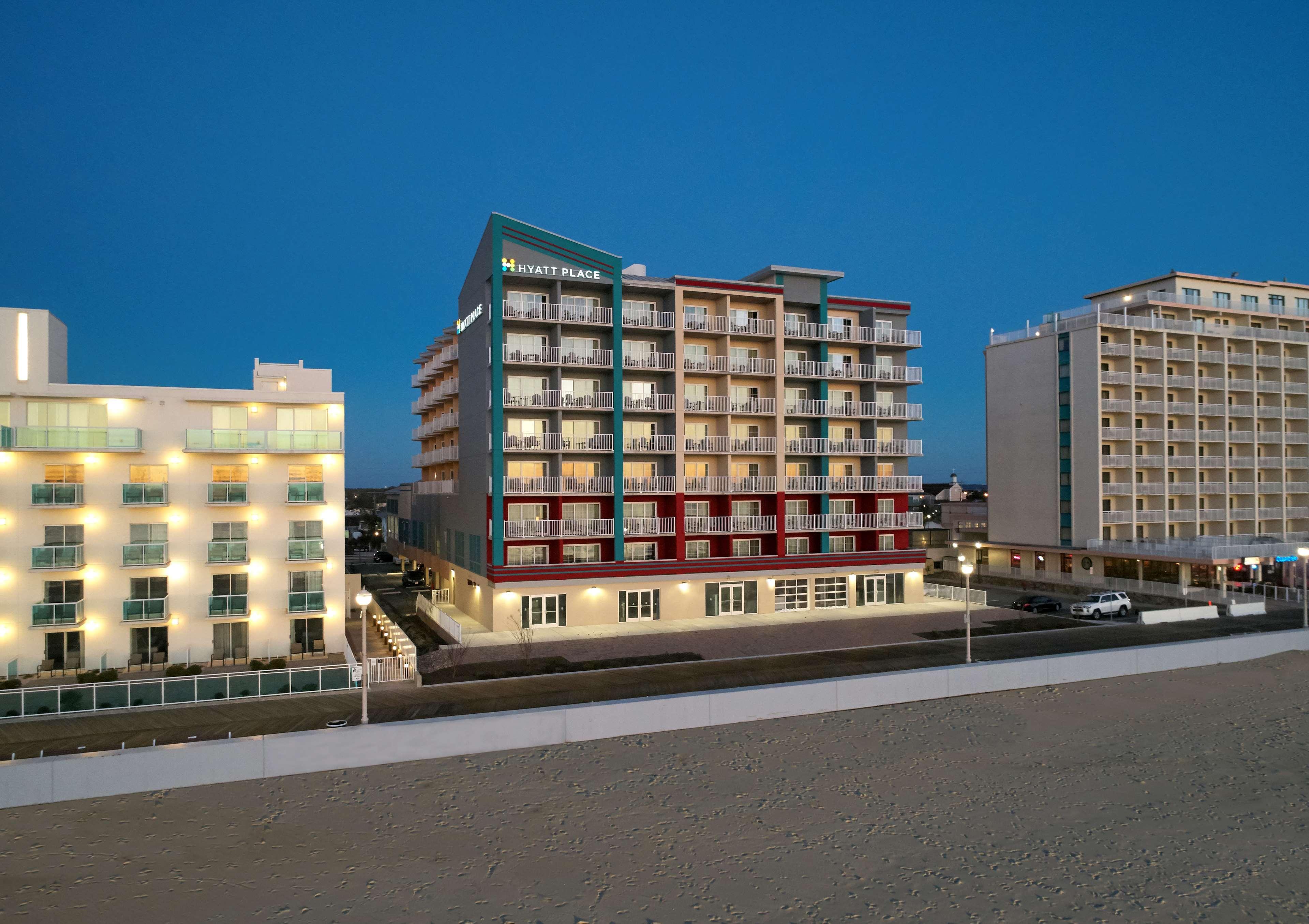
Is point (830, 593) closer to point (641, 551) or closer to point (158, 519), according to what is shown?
point (641, 551)

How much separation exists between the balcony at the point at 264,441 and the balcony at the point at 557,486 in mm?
9141

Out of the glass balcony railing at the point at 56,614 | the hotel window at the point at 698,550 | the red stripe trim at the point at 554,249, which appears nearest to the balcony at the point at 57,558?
the glass balcony railing at the point at 56,614

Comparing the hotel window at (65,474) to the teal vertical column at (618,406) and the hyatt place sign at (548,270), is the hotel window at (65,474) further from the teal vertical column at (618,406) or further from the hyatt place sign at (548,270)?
the teal vertical column at (618,406)

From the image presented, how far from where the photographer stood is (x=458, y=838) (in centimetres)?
1648

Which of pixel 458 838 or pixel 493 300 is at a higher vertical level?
pixel 493 300

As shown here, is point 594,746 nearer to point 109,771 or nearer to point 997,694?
point 109,771

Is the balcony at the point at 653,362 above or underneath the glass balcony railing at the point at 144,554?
above

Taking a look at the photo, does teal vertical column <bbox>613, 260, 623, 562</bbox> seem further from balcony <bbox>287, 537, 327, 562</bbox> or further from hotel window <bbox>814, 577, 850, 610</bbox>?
balcony <bbox>287, 537, 327, 562</bbox>

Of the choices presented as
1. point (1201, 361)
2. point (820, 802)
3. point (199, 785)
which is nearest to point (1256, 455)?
point (1201, 361)

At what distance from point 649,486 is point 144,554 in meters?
23.7

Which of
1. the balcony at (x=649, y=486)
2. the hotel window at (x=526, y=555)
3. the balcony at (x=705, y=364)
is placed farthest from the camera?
the balcony at (x=705, y=364)

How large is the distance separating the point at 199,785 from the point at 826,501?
36.2 m

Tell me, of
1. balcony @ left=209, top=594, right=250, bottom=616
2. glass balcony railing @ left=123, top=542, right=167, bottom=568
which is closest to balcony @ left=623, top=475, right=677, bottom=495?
balcony @ left=209, top=594, right=250, bottom=616

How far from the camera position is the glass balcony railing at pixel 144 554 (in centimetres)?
3145
